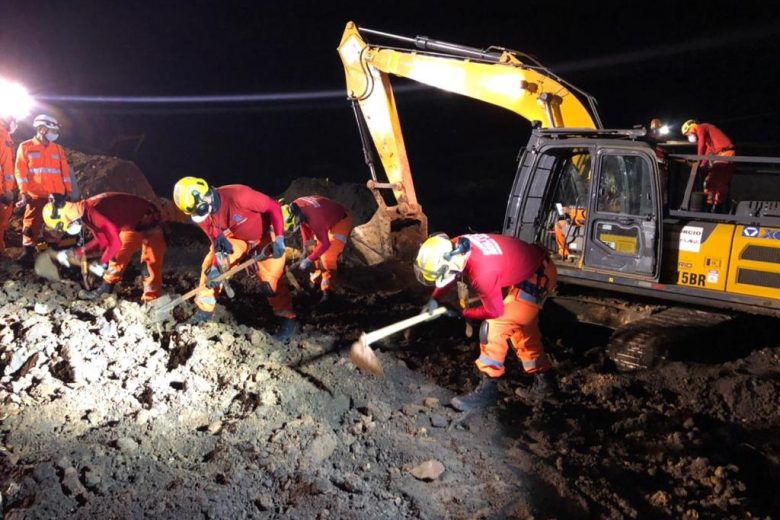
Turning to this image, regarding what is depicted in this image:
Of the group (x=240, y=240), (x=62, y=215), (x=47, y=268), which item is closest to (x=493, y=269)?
(x=240, y=240)

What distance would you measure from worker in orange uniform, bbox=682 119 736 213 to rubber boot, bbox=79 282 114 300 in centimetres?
642

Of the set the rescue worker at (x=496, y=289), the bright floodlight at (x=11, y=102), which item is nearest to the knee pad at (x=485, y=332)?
the rescue worker at (x=496, y=289)

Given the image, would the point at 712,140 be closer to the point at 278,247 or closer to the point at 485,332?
the point at 485,332

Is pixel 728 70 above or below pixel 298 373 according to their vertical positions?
above

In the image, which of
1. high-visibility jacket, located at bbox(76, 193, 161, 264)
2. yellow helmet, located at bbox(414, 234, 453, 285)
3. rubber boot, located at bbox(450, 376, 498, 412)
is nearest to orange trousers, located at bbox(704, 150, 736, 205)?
rubber boot, located at bbox(450, 376, 498, 412)

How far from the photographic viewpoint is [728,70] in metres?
21.1

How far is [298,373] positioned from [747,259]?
392cm

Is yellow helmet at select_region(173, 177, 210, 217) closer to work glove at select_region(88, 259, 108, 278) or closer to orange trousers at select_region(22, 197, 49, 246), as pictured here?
work glove at select_region(88, 259, 108, 278)

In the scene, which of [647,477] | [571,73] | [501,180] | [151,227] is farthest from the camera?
[571,73]

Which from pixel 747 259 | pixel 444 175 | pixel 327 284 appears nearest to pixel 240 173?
pixel 444 175

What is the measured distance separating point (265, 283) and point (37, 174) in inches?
145

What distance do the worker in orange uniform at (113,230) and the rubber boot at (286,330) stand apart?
61.7 inches

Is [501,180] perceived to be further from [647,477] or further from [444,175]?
[647,477]

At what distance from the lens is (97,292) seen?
18.8 feet
